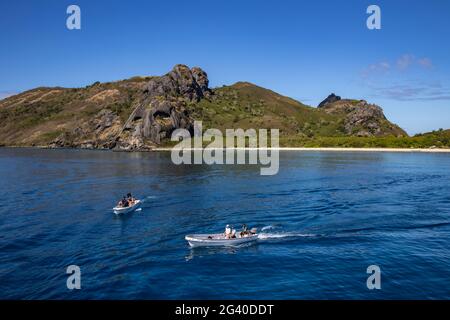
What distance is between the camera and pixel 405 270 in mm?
44219

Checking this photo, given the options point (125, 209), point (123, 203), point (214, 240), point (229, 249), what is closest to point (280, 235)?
point (229, 249)

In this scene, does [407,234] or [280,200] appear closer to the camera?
[407,234]

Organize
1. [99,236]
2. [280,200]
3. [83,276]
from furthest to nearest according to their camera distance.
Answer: [280,200] → [99,236] → [83,276]

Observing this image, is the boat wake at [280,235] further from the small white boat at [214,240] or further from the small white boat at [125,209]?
the small white boat at [125,209]

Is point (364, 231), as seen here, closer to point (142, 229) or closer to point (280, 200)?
point (280, 200)

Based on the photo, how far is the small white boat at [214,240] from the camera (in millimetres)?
52250

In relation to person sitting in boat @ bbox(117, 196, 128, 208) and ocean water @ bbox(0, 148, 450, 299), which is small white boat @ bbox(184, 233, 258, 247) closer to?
ocean water @ bbox(0, 148, 450, 299)

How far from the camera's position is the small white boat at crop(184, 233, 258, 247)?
171 feet

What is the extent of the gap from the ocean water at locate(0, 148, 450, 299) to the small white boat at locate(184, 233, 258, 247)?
1.07m

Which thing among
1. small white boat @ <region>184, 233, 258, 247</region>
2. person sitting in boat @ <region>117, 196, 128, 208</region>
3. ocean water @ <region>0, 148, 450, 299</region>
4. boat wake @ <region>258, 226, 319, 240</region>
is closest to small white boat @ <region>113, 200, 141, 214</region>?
person sitting in boat @ <region>117, 196, 128, 208</region>

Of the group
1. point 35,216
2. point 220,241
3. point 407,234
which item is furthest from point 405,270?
point 35,216

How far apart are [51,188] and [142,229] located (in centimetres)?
5325

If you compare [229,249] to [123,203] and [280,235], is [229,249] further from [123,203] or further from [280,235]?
[123,203]

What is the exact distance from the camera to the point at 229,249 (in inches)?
2080
